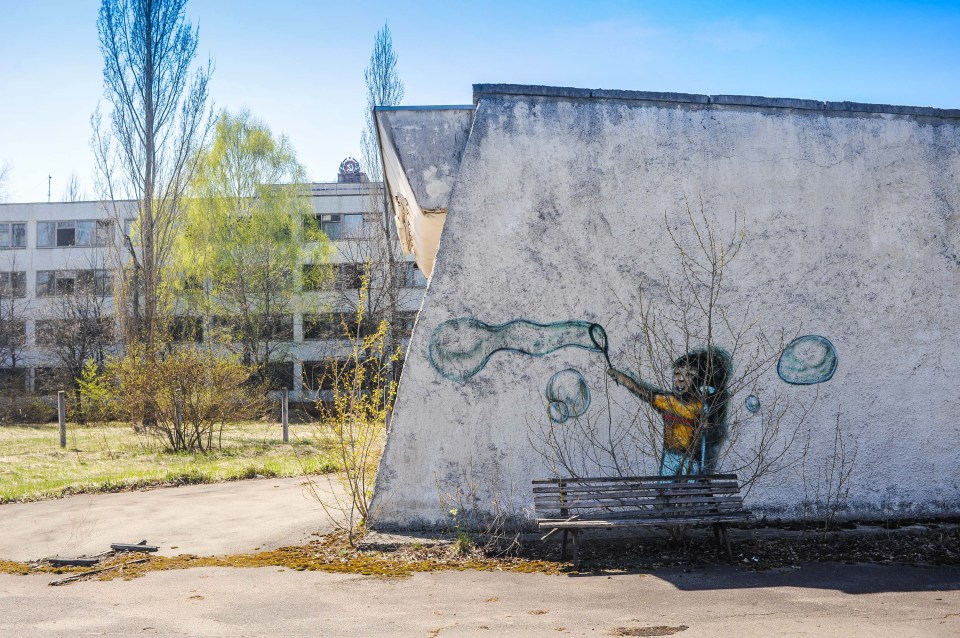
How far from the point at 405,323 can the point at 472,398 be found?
22092 millimetres

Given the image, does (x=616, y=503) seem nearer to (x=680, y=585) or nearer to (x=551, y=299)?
(x=680, y=585)

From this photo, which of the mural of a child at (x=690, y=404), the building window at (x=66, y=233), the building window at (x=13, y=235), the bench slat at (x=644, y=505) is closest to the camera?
the bench slat at (x=644, y=505)

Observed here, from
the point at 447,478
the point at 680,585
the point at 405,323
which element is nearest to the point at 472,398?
the point at 447,478

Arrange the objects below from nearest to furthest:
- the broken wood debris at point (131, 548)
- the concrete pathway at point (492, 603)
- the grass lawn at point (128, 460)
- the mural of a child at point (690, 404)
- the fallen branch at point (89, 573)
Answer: the concrete pathway at point (492, 603) < the fallen branch at point (89, 573) < the broken wood debris at point (131, 548) < the mural of a child at point (690, 404) < the grass lawn at point (128, 460)

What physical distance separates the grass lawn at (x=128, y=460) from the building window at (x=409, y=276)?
8132mm

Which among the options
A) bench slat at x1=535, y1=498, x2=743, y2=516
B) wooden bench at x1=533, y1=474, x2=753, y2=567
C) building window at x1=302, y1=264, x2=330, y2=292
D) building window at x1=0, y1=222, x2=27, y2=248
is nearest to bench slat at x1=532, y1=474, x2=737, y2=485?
wooden bench at x1=533, y1=474, x2=753, y2=567

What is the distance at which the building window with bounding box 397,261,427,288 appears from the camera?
1138 inches

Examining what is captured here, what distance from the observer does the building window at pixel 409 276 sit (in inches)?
1138

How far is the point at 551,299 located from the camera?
7.63 m

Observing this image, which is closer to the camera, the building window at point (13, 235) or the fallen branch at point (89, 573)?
the fallen branch at point (89, 573)

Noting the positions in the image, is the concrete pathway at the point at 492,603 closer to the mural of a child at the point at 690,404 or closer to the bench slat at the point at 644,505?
the bench slat at the point at 644,505

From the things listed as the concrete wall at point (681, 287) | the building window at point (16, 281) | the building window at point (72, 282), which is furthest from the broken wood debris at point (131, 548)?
the building window at point (16, 281)

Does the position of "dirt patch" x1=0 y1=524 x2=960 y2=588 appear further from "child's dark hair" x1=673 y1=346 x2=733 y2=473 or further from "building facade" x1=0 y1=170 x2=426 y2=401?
"building facade" x1=0 y1=170 x2=426 y2=401

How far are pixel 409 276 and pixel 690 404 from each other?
86.2ft
